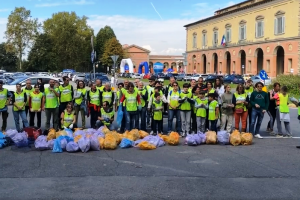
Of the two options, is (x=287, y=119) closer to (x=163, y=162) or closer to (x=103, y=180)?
(x=163, y=162)

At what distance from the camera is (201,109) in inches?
496

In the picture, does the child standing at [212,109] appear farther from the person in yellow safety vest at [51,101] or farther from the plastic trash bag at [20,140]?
the plastic trash bag at [20,140]

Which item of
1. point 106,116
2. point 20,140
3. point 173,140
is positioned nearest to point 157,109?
point 106,116

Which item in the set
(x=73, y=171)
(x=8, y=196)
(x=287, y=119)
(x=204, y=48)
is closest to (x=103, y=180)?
(x=73, y=171)

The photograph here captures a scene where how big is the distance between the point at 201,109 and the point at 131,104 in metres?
2.30

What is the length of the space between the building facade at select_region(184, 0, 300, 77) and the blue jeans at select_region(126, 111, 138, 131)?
4779cm

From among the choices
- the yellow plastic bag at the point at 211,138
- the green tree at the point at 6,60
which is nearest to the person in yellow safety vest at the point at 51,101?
the yellow plastic bag at the point at 211,138

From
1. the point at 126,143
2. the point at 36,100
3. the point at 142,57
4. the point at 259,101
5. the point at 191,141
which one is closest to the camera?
the point at 126,143

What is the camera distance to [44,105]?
1314 centimetres

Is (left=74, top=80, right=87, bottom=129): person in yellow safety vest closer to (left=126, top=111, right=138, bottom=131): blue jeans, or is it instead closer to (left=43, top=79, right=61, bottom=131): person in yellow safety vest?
(left=43, top=79, right=61, bottom=131): person in yellow safety vest

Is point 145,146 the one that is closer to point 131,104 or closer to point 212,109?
point 131,104

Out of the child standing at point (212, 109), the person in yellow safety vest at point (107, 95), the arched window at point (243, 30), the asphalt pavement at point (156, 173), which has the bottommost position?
the asphalt pavement at point (156, 173)

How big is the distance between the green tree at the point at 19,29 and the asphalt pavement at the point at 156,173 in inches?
3016

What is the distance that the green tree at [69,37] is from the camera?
89375mm
